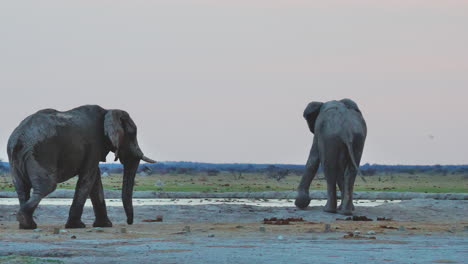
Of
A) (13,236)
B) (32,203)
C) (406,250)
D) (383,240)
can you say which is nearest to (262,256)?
(406,250)

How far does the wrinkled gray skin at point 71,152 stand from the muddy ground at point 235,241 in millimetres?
789

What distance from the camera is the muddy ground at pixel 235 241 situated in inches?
649

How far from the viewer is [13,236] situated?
20.9 m

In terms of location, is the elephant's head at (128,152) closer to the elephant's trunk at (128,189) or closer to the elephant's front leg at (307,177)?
the elephant's trunk at (128,189)

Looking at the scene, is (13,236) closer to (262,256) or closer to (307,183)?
(262,256)

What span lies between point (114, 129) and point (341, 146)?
728cm

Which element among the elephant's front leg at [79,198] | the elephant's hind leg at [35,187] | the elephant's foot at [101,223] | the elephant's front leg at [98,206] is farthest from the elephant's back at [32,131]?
the elephant's foot at [101,223]

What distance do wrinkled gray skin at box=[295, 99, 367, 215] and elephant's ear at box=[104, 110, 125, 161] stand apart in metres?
6.75

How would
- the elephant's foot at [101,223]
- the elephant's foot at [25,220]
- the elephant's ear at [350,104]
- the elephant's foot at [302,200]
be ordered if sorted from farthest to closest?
the elephant's foot at [302,200]
the elephant's ear at [350,104]
the elephant's foot at [101,223]
the elephant's foot at [25,220]

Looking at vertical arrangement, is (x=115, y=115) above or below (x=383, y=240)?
above

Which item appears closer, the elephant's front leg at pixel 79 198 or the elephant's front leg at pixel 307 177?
the elephant's front leg at pixel 79 198

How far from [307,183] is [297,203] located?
662mm

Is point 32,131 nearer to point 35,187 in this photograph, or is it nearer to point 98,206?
point 35,187

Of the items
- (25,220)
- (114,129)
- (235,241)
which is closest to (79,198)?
(25,220)
